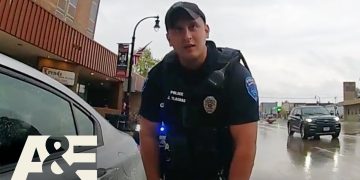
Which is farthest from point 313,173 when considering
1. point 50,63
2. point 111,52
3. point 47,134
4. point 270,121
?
point 270,121

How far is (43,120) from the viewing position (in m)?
2.31

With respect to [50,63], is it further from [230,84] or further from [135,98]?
[135,98]

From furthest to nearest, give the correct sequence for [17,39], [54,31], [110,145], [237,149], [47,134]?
[54,31], [17,39], [110,145], [47,134], [237,149]

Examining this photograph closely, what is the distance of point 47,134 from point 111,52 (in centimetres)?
2156

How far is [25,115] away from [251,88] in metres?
1.15

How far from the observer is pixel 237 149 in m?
2.08

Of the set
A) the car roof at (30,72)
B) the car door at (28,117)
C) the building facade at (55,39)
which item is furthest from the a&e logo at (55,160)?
the building facade at (55,39)

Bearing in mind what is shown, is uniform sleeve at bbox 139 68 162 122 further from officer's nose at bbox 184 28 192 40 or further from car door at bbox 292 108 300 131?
car door at bbox 292 108 300 131

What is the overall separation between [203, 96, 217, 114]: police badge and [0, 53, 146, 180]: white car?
0.74 meters

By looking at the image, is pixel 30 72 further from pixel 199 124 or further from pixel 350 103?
pixel 350 103

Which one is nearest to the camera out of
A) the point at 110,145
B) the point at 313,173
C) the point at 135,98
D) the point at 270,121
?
the point at 110,145

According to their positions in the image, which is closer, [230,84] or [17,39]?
[230,84]

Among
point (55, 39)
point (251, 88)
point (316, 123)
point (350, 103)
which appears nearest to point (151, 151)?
point (251, 88)

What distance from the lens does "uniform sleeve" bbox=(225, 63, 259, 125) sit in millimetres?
2070
